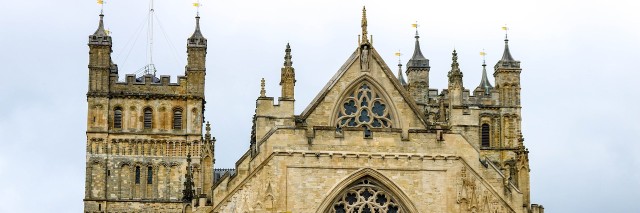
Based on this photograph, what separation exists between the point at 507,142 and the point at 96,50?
28222 millimetres

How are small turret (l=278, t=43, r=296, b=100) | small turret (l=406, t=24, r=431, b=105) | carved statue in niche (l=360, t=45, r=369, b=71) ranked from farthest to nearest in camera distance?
small turret (l=406, t=24, r=431, b=105)
carved statue in niche (l=360, t=45, r=369, b=71)
small turret (l=278, t=43, r=296, b=100)

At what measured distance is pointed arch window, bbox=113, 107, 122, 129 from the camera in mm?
89625

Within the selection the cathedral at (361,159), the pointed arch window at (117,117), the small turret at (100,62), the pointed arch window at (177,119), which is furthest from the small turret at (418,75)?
the cathedral at (361,159)

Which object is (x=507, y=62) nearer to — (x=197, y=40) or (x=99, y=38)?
(x=197, y=40)

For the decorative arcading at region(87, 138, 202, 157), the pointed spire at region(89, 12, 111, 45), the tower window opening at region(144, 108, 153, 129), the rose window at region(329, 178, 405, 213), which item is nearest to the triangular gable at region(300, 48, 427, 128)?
the rose window at region(329, 178, 405, 213)

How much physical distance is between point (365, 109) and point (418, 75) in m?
29.0

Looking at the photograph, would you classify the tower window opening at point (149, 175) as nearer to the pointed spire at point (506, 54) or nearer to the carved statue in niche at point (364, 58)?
the pointed spire at point (506, 54)

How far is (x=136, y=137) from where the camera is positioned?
294 feet

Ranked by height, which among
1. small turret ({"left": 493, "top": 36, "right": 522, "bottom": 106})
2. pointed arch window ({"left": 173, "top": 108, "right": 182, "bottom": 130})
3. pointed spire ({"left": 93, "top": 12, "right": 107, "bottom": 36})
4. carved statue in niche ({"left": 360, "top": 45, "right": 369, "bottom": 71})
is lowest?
carved statue in niche ({"left": 360, "top": 45, "right": 369, "bottom": 71})

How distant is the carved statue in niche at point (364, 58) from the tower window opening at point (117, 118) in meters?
36.1

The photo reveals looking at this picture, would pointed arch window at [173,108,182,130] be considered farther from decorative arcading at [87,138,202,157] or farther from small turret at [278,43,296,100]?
small turret at [278,43,296,100]

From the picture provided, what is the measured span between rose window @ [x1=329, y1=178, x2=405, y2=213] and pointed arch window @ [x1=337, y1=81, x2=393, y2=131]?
9.52 feet

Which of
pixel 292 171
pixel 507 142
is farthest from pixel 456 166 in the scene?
pixel 507 142

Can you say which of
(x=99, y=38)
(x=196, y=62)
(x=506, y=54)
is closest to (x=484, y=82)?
(x=506, y=54)
